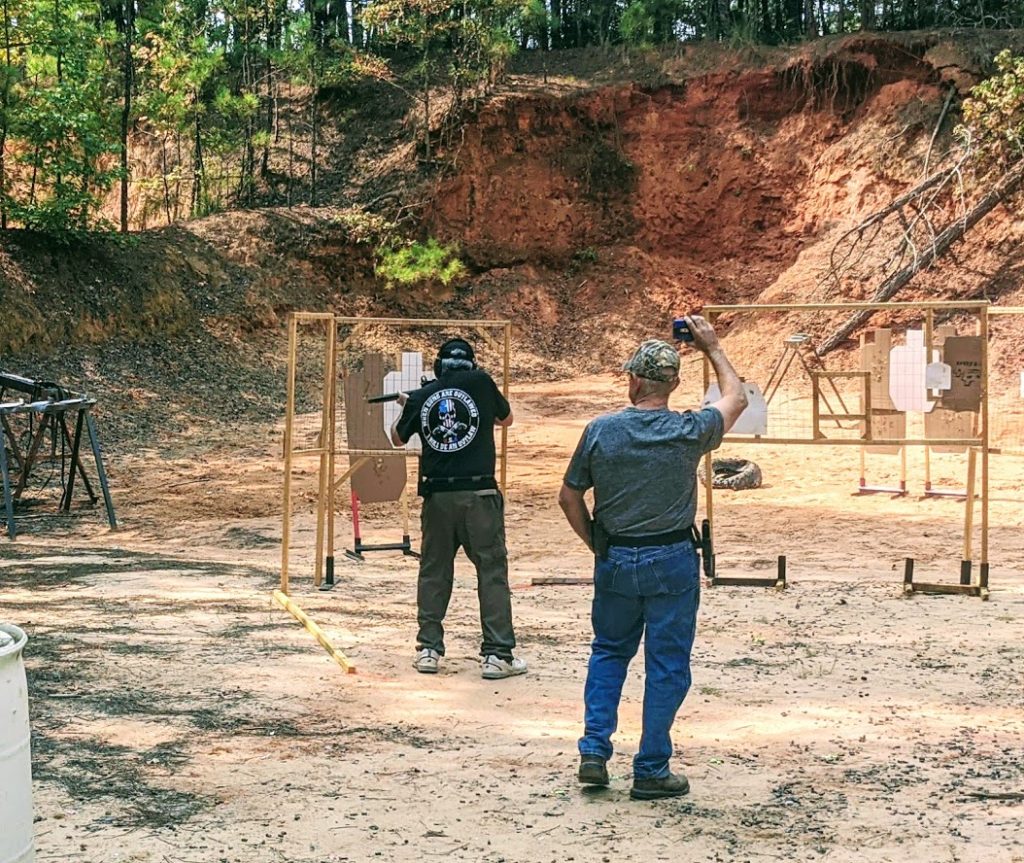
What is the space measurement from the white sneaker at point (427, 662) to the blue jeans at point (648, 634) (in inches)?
81.7

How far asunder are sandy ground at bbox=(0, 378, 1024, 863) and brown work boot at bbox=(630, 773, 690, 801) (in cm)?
6

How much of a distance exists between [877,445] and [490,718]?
4.65 metres

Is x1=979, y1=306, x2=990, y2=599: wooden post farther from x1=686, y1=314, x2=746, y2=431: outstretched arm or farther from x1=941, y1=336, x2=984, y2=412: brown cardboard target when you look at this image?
x1=686, y1=314, x2=746, y2=431: outstretched arm

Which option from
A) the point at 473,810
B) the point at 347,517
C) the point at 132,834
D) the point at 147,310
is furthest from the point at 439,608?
the point at 147,310

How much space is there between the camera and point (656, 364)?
4961 millimetres

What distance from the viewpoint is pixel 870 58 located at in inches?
1037

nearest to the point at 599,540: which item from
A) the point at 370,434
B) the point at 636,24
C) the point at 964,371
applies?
the point at 370,434

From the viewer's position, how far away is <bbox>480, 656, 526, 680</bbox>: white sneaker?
6.94 m

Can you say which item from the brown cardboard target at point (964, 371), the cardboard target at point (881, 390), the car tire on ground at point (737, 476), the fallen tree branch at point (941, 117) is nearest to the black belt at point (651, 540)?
the brown cardboard target at point (964, 371)

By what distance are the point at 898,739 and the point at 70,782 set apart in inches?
142

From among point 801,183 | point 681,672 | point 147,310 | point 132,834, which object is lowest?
point 132,834

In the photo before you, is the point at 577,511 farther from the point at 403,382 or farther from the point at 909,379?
the point at 909,379

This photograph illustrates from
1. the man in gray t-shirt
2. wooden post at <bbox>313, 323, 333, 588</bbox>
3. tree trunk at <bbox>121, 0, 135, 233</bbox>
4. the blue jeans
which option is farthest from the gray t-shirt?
tree trunk at <bbox>121, 0, 135, 233</bbox>

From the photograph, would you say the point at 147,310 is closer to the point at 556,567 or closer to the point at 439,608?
the point at 556,567
